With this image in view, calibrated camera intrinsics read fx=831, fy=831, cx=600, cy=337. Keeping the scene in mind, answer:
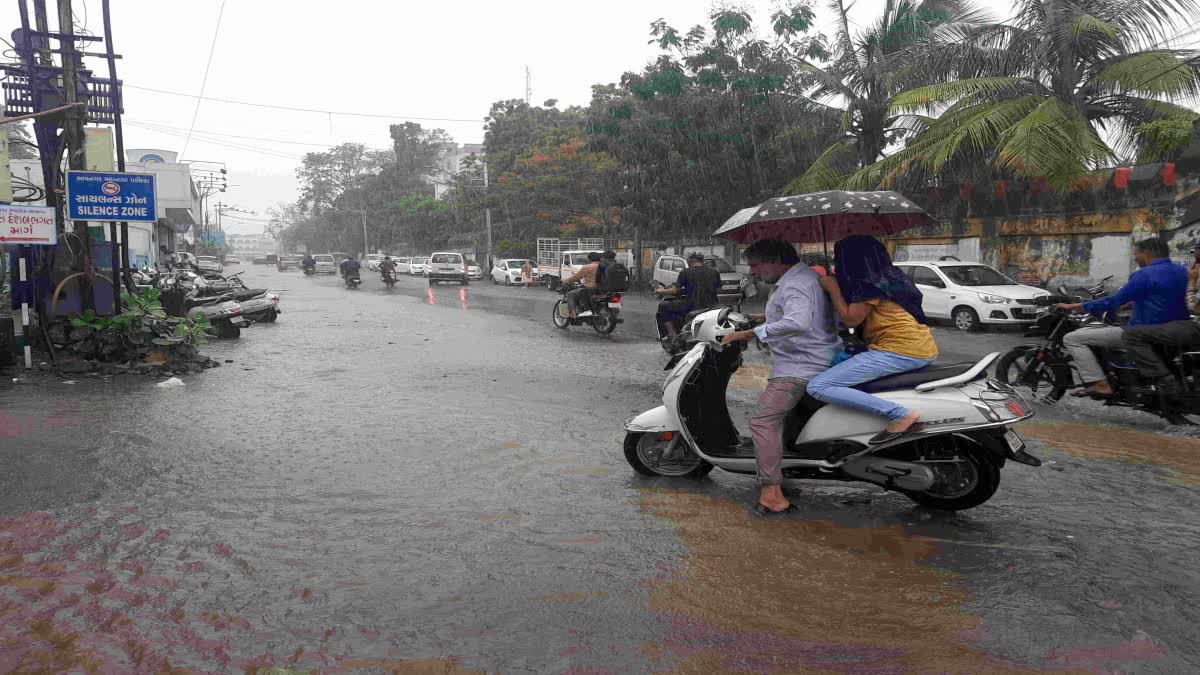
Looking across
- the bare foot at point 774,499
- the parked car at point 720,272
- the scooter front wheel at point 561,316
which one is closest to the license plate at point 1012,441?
the bare foot at point 774,499

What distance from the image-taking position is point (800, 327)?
4344 mm

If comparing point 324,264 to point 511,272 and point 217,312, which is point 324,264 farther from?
point 217,312

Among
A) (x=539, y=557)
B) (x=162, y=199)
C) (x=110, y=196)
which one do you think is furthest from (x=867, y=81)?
(x=162, y=199)

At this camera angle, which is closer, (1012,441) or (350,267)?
(1012,441)

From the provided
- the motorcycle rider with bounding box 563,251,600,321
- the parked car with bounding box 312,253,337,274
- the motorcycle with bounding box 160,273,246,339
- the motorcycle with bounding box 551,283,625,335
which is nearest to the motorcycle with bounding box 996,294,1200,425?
the motorcycle with bounding box 551,283,625,335

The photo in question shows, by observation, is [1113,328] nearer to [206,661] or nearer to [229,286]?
[206,661]

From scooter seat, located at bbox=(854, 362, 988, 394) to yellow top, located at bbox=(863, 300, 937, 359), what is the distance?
0.09 m

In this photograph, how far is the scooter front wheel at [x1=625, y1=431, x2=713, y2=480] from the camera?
525 cm

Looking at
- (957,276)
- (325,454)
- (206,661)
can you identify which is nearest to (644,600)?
(206,661)

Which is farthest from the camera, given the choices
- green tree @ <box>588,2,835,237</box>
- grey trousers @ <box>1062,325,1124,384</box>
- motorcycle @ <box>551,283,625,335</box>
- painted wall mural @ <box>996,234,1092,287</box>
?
green tree @ <box>588,2,835,237</box>

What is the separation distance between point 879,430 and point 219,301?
14481mm

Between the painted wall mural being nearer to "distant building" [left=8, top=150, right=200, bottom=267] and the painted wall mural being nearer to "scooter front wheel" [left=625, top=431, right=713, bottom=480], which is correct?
"scooter front wheel" [left=625, top=431, right=713, bottom=480]

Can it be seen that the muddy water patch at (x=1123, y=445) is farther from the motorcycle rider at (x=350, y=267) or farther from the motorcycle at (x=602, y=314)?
the motorcycle rider at (x=350, y=267)

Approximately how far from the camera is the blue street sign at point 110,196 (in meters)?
10.1
